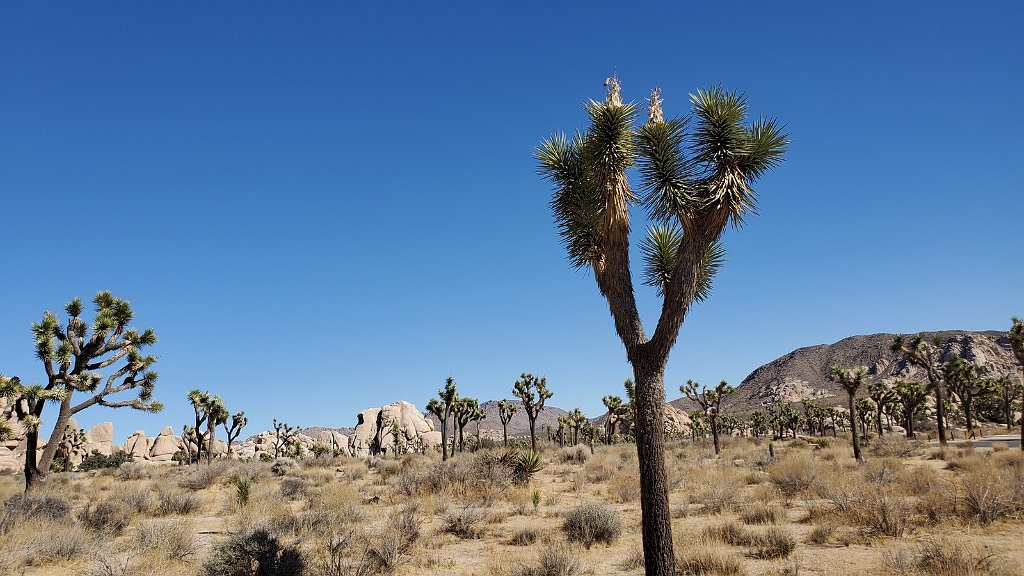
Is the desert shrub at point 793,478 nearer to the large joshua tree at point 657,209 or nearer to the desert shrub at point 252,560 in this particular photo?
the large joshua tree at point 657,209

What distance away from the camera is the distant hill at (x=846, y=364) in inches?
5207

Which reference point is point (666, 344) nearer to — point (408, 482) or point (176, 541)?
point (176, 541)

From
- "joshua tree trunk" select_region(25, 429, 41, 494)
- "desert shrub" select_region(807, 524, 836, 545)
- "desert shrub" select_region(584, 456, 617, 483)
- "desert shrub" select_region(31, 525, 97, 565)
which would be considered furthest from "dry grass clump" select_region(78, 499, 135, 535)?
"desert shrub" select_region(584, 456, 617, 483)

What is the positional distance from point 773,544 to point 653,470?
12.1 feet

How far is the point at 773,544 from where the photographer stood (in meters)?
9.93

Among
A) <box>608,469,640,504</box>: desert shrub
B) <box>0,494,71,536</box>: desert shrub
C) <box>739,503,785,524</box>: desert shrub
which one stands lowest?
<box>608,469,640,504</box>: desert shrub

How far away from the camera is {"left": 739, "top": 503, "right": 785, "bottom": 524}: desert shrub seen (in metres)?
12.4

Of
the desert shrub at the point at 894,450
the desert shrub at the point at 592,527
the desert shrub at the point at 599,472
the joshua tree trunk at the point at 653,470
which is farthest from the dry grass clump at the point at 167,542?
the desert shrub at the point at 894,450

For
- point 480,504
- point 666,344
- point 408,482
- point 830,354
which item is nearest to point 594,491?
point 480,504

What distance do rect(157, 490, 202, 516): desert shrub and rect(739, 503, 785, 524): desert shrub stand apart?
15.1 metres

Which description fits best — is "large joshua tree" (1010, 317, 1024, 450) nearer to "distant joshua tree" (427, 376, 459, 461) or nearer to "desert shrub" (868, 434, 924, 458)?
"desert shrub" (868, 434, 924, 458)

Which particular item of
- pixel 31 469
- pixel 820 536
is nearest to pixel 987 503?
pixel 820 536

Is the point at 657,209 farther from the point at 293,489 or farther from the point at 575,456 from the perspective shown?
the point at 575,456

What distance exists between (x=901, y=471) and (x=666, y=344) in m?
16.5
